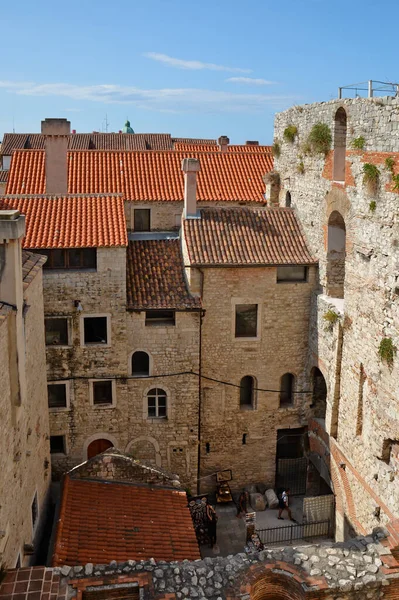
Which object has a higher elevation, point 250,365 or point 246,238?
point 246,238

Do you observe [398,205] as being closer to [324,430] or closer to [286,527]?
[324,430]

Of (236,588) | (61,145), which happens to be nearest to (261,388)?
(236,588)

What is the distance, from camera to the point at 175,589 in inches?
421

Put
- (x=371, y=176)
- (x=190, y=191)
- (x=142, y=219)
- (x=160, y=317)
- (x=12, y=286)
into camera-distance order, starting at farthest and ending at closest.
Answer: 1. (x=142, y=219)
2. (x=190, y=191)
3. (x=160, y=317)
4. (x=371, y=176)
5. (x=12, y=286)

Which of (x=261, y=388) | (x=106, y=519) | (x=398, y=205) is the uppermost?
(x=398, y=205)

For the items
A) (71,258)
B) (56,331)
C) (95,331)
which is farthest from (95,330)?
(71,258)

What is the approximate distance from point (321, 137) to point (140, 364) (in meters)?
9.31

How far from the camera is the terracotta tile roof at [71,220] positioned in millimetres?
17562

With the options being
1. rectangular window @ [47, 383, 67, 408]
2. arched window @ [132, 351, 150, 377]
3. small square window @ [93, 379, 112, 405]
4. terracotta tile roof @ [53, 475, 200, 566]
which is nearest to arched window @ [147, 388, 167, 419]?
arched window @ [132, 351, 150, 377]

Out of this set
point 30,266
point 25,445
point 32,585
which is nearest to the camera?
point 32,585

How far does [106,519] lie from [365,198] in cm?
1062

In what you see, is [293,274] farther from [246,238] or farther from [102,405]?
[102,405]

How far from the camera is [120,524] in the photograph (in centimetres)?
1438

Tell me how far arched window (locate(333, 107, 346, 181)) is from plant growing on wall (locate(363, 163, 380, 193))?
2.64m
